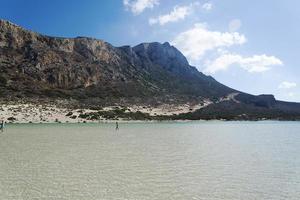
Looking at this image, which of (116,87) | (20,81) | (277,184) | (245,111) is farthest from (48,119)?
(245,111)

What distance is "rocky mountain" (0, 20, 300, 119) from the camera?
12531 cm

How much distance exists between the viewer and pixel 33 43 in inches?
5787

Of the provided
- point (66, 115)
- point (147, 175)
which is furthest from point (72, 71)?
point (147, 175)

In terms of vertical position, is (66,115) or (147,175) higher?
(66,115)

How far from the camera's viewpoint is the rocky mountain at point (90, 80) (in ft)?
411

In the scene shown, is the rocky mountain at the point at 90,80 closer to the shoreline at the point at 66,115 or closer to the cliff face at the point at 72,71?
the cliff face at the point at 72,71

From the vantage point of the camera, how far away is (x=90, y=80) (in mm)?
145500

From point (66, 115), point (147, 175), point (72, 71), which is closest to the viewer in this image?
point (147, 175)

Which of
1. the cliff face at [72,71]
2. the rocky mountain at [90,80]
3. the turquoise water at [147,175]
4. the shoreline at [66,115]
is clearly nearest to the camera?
the turquoise water at [147,175]

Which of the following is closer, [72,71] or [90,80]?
[72,71]

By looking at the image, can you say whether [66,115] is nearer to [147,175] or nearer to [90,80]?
[90,80]

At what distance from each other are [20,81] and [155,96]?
52630mm

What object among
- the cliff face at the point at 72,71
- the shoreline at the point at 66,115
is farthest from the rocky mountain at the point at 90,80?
the shoreline at the point at 66,115

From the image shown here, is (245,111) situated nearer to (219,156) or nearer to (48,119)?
(48,119)
